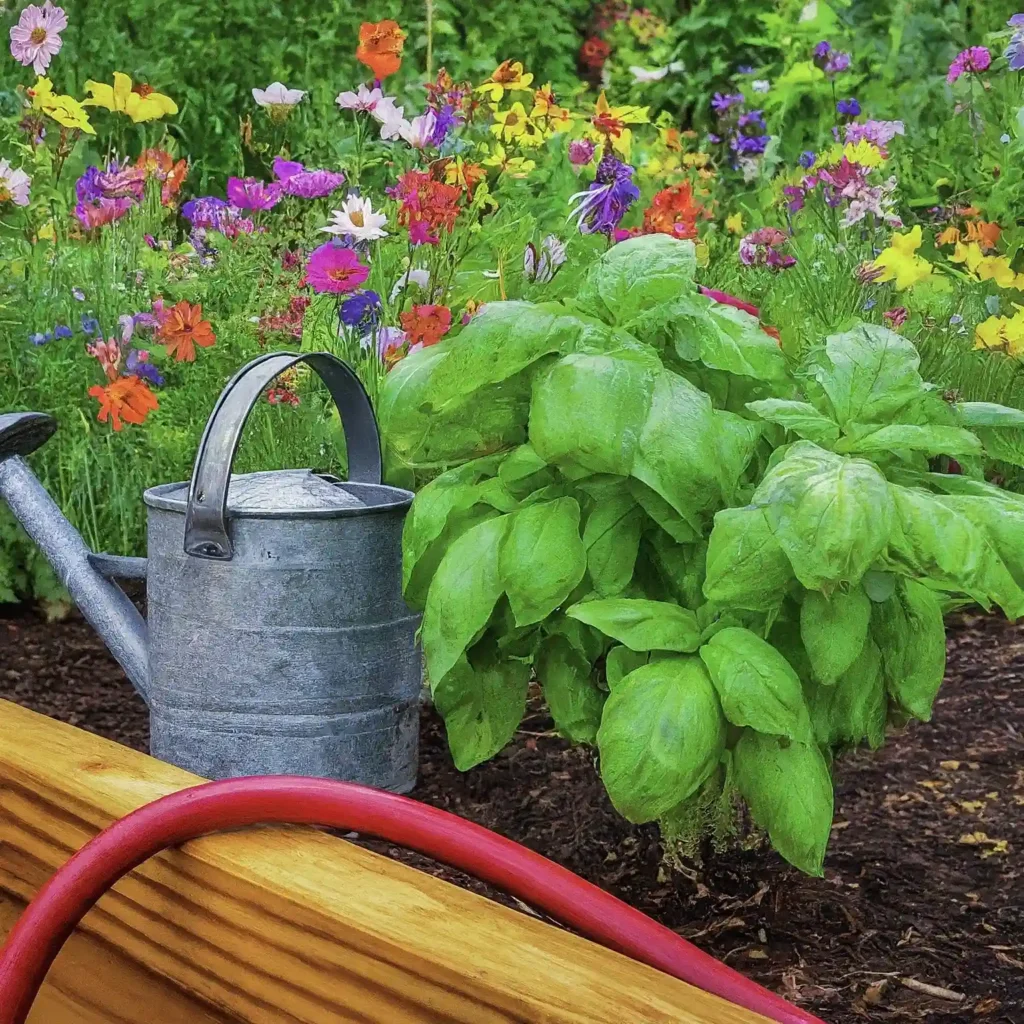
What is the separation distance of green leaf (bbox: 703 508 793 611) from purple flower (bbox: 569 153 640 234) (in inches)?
41.0

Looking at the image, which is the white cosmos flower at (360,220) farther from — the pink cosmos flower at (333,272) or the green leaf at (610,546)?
the green leaf at (610,546)

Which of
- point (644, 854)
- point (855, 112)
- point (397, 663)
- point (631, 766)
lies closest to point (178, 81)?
point (855, 112)

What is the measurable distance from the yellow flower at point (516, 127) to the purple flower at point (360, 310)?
897mm

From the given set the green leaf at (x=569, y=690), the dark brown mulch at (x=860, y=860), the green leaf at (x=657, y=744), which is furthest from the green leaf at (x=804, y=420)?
the dark brown mulch at (x=860, y=860)

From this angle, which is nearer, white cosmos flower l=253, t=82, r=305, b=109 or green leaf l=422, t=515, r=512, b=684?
green leaf l=422, t=515, r=512, b=684

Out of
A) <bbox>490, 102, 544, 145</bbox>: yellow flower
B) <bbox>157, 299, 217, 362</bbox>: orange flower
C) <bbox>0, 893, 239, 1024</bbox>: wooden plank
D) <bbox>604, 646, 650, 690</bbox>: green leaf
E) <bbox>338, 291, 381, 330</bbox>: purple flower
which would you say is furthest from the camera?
<bbox>490, 102, 544, 145</bbox>: yellow flower

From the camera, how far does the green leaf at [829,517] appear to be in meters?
1.00

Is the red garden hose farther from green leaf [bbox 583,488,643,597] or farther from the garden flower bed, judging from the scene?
green leaf [bbox 583,488,643,597]

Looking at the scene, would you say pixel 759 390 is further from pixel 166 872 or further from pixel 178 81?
pixel 178 81

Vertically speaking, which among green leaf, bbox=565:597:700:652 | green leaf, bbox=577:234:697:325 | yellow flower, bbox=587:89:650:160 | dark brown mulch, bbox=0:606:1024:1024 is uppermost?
yellow flower, bbox=587:89:650:160

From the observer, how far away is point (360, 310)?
230cm

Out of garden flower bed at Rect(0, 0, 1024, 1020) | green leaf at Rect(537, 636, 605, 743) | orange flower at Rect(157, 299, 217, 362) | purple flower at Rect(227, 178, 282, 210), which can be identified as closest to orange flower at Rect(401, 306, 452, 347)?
garden flower bed at Rect(0, 0, 1024, 1020)

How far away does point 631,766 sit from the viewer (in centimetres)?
113

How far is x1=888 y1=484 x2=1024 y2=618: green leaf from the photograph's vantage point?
104cm
